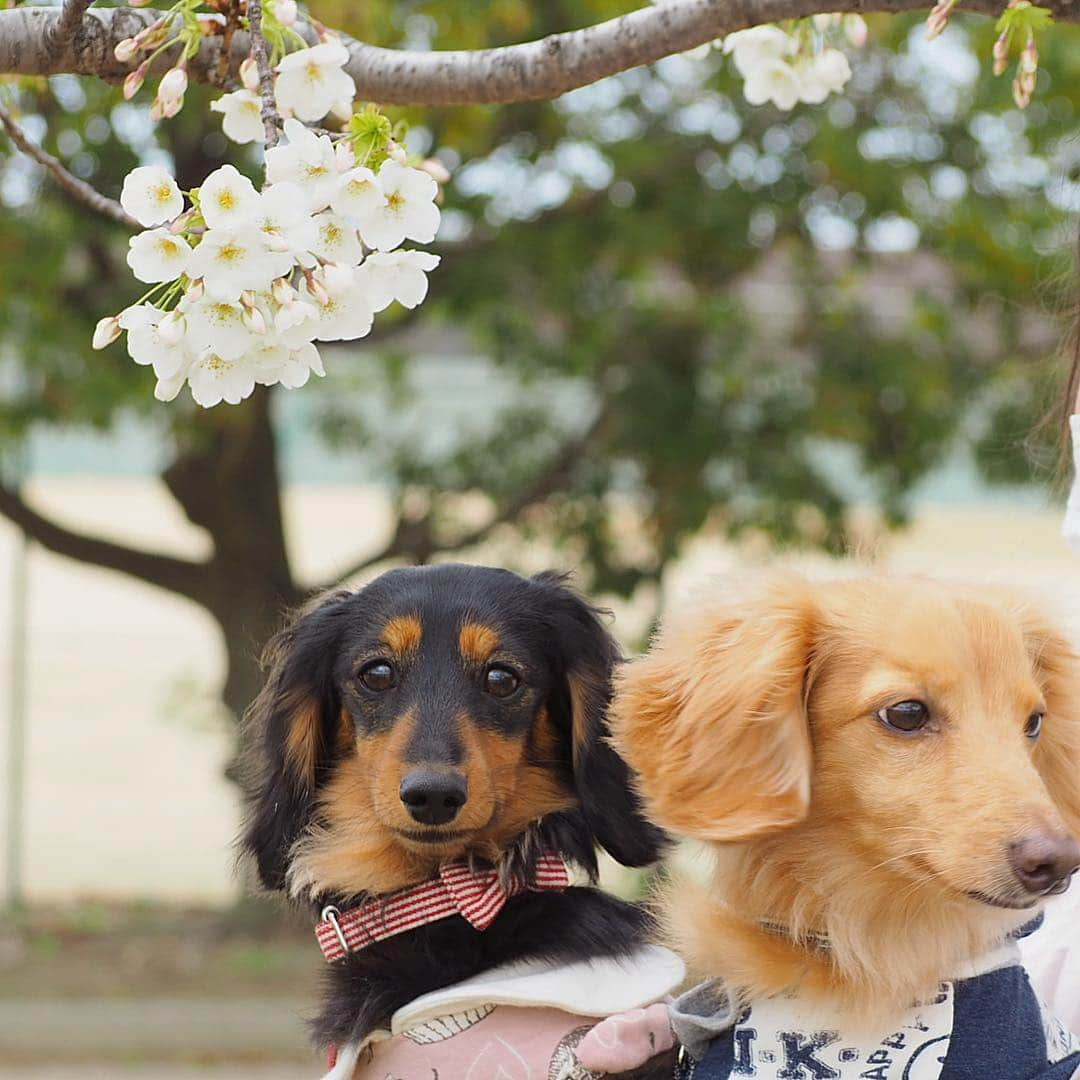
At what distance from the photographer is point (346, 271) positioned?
1850 millimetres

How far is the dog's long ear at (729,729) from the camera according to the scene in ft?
6.53

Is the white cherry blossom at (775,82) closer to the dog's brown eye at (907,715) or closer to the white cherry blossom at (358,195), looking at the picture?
the white cherry blossom at (358,195)

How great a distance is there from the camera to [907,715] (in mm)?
1960

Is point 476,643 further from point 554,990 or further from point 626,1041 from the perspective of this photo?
point 626,1041

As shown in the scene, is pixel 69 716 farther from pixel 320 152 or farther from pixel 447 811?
pixel 320 152

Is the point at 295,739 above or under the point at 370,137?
under

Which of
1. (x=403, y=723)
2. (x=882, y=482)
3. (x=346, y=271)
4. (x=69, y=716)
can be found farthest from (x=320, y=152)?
(x=69, y=716)

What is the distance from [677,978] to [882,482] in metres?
5.46

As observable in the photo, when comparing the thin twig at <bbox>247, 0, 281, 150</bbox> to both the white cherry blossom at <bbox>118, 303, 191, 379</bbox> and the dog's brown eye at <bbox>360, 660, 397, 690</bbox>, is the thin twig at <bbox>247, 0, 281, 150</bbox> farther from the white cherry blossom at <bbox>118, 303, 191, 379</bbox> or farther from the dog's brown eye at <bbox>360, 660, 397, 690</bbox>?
the dog's brown eye at <bbox>360, 660, 397, 690</bbox>

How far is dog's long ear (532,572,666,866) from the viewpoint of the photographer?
255 centimetres

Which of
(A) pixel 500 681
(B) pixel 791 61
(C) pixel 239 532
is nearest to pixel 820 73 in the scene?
(B) pixel 791 61

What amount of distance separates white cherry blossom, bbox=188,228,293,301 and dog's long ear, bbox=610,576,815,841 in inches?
28.2

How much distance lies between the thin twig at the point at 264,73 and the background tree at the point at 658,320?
4303 millimetres

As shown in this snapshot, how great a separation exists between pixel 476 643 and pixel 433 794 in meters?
0.27
